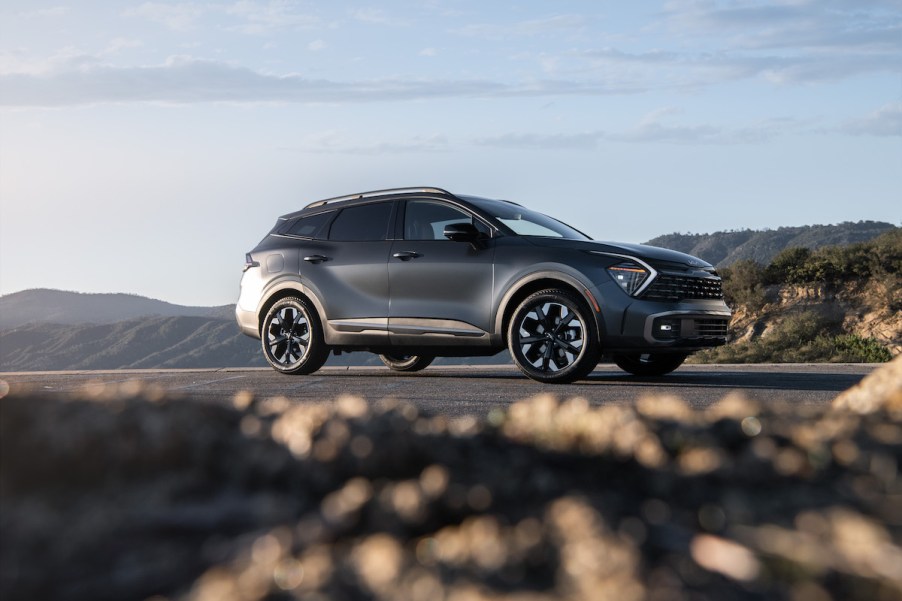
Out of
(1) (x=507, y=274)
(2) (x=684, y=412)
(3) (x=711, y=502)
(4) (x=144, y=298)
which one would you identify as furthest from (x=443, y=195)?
(4) (x=144, y=298)

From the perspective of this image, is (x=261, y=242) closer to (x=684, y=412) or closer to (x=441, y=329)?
(x=441, y=329)

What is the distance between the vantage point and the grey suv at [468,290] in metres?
9.95

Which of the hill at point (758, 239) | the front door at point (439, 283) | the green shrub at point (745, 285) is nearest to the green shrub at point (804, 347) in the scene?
the green shrub at point (745, 285)

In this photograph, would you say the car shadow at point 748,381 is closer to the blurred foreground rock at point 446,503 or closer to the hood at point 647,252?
the hood at point 647,252

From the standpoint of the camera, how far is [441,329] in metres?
10.6

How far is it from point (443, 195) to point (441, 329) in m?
1.59

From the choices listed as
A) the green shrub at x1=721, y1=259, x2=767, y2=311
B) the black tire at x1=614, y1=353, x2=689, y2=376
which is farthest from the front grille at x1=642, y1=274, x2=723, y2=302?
the green shrub at x1=721, y1=259, x2=767, y2=311

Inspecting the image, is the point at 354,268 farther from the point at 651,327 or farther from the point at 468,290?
the point at 651,327

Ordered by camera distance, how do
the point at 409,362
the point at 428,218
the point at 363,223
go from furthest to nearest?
1. the point at 409,362
2. the point at 363,223
3. the point at 428,218

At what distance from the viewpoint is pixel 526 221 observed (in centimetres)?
1112

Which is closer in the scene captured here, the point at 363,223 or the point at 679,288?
the point at 679,288

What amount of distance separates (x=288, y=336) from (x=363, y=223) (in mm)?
1635

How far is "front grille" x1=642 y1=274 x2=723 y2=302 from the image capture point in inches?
391

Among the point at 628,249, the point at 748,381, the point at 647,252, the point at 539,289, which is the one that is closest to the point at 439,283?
the point at 539,289
